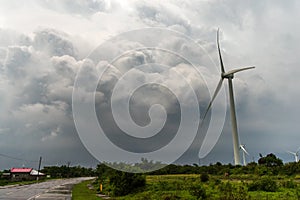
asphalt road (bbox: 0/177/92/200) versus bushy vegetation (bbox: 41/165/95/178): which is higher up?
bushy vegetation (bbox: 41/165/95/178)

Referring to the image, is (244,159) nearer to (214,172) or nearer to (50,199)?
(214,172)

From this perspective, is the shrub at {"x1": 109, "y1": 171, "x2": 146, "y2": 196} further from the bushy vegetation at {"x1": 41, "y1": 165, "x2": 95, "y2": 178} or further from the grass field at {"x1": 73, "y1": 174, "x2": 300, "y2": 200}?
the bushy vegetation at {"x1": 41, "y1": 165, "x2": 95, "y2": 178}

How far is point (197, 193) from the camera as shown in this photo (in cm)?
2323

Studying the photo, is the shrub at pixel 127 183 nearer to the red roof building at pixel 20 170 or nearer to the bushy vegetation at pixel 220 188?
the bushy vegetation at pixel 220 188

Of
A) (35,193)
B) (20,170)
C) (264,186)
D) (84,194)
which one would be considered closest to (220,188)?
(264,186)

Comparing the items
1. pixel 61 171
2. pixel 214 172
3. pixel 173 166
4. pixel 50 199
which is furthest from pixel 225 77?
pixel 61 171

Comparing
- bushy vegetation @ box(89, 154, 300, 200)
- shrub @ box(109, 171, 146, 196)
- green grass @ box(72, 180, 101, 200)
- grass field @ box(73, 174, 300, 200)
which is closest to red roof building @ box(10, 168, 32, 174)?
green grass @ box(72, 180, 101, 200)

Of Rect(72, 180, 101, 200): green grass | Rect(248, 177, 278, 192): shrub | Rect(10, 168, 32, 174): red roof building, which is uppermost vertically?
Rect(10, 168, 32, 174): red roof building

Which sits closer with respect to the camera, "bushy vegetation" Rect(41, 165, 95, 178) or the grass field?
the grass field

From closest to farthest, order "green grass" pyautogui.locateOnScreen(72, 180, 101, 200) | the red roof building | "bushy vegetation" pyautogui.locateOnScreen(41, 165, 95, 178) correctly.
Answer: "green grass" pyautogui.locateOnScreen(72, 180, 101, 200) < the red roof building < "bushy vegetation" pyautogui.locateOnScreen(41, 165, 95, 178)

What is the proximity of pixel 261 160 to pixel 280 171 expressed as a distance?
1936cm

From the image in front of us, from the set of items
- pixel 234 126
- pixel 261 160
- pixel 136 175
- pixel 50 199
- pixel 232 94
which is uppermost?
pixel 232 94

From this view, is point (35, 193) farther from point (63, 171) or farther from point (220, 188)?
point (63, 171)

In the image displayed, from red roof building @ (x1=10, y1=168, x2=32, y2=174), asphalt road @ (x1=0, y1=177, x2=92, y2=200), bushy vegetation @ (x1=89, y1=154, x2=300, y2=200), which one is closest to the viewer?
Answer: bushy vegetation @ (x1=89, y1=154, x2=300, y2=200)
